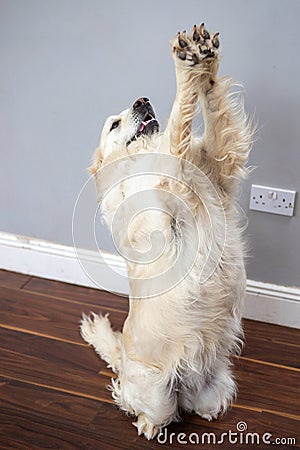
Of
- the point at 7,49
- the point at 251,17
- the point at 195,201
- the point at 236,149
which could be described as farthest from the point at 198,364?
the point at 7,49

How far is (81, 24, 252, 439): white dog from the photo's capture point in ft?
5.10

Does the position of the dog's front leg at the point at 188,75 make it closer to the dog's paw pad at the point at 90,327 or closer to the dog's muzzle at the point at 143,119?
the dog's muzzle at the point at 143,119

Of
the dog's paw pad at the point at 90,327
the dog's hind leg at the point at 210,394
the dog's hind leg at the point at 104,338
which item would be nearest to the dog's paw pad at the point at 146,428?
the dog's hind leg at the point at 210,394

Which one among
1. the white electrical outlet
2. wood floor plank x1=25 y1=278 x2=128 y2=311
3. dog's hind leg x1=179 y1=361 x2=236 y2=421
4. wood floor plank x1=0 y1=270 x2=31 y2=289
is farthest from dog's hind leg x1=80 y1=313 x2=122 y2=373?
the white electrical outlet

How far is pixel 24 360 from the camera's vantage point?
2.13m

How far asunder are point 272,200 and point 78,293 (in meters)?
0.85

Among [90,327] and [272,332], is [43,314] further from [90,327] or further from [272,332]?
[272,332]

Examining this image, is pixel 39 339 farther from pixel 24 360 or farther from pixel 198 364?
pixel 198 364

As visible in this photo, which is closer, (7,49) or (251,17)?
(251,17)

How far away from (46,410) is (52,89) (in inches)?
41.8

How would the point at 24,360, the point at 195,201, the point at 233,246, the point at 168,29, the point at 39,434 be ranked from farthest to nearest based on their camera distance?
the point at 24,360, the point at 168,29, the point at 39,434, the point at 233,246, the point at 195,201

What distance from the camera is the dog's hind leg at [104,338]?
82.3 inches

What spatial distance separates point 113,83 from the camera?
83.4 inches

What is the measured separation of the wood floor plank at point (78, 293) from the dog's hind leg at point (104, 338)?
0.14 metres
